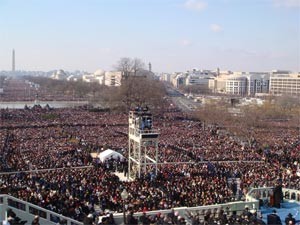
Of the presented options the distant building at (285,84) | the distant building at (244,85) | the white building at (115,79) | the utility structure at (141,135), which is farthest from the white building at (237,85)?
the utility structure at (141,135)

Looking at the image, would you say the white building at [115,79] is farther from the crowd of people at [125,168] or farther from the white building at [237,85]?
the white building at [237,85]

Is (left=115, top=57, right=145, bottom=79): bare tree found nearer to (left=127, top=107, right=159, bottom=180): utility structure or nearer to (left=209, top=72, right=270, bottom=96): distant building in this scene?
(left=127, top=107, right=159, bottom=180): utility structure

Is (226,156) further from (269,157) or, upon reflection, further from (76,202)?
(76,202)

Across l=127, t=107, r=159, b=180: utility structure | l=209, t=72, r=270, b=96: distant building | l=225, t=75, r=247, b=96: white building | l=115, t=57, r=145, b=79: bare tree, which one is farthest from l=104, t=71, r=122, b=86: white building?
→ l=127, t=107, r=159, b=180: utility structure

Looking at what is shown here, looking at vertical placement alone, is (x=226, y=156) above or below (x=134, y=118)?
below

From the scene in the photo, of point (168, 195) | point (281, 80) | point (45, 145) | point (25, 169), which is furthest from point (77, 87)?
point (168, 195)

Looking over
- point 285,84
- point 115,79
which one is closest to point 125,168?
point 115,79

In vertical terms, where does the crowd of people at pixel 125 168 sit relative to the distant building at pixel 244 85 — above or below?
below
